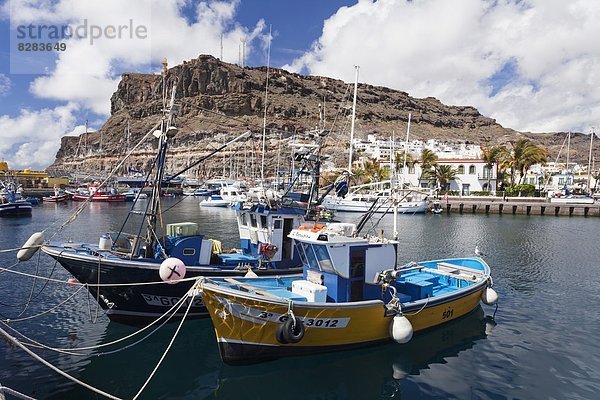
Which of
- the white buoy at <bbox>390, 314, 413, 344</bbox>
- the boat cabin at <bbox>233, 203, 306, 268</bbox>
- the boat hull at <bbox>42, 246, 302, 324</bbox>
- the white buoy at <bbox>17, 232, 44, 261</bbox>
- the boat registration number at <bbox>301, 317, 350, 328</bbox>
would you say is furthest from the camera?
the boat cabin at <bbox>233, 203, 306, 268</bbox>

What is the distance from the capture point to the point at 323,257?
11992mm

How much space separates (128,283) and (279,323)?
19.5 ft

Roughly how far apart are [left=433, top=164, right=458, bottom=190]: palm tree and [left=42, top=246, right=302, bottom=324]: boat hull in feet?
226

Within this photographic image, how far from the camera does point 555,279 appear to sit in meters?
22.1

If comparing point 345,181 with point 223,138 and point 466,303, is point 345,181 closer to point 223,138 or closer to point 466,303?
point 466,303

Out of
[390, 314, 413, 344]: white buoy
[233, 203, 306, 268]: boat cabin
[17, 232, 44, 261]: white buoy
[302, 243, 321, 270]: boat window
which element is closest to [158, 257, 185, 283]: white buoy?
[302, 243, 321, 270]: boat window

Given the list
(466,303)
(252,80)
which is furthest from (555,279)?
(252,80)

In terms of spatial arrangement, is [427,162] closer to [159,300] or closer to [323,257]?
[323,257]

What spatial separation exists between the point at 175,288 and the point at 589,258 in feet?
93.1

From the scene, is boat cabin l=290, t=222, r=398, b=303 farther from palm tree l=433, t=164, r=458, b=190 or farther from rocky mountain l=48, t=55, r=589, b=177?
rocky mountain l=48, t=55, r=589, b=177

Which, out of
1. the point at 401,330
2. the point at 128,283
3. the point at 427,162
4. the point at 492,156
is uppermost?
the point at 492,156

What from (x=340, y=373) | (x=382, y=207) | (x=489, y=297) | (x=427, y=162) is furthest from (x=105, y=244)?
(x=427, y=162)

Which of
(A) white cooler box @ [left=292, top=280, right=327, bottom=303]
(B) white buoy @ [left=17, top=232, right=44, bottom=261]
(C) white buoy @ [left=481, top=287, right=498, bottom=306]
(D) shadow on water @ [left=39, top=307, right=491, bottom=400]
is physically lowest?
(D) shadow on water @ [left=39, top=307, right=491, bottom=400]

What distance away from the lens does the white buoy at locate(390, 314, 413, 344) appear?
11.3 meters
